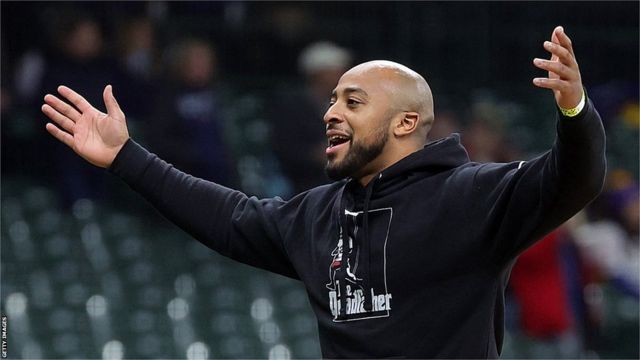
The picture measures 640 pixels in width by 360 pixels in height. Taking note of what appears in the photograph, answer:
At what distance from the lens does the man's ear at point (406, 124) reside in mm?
3277

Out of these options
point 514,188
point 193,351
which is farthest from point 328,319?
point 193,351

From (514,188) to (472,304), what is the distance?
0.33 m

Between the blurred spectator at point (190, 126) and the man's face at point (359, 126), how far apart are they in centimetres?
378

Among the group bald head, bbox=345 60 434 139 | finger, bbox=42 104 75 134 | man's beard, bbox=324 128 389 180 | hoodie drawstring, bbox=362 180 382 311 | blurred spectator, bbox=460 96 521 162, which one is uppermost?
blurred spectator, bbox=460 96 521 162

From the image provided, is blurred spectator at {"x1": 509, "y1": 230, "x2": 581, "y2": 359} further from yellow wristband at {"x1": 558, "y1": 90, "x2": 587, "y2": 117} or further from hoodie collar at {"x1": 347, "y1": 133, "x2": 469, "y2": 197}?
yellow wristband at {"x1": 558, "y1": 90, "x2": 587, "y2": 117}

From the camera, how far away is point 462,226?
2992 millimetres

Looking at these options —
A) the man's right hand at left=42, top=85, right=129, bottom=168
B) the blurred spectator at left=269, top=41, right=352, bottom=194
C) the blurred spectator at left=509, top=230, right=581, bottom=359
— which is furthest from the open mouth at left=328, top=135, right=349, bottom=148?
the blurred spectator at left=269, top=41, right=352, bottom=194

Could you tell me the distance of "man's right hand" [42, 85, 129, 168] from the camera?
3.53 metres

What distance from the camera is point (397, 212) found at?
3.12 meters

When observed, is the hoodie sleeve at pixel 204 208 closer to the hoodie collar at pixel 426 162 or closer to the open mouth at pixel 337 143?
the open mouth at pixel 337 143

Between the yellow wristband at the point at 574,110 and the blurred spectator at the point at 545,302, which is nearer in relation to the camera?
the yellow wristband at the point at 574,110

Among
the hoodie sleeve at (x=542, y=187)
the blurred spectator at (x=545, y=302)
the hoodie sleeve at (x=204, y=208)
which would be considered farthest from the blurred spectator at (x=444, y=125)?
the hoodie sleeve at (x=542, y=187)

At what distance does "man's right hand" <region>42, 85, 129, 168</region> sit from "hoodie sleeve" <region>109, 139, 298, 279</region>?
0.13 ft

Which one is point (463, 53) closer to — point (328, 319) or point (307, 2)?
point (307, 2)
